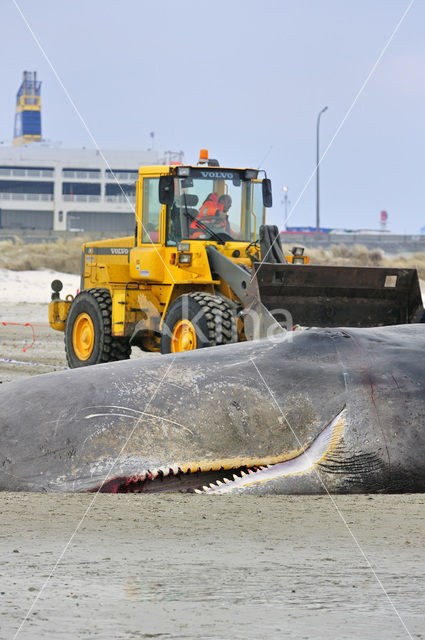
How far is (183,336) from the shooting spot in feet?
38.5

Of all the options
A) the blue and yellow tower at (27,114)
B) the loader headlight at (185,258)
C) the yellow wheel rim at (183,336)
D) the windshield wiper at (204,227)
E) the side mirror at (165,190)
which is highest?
the blue and yellow tower at (27,114)

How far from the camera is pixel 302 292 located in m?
11.4

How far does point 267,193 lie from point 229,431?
27.2 ft

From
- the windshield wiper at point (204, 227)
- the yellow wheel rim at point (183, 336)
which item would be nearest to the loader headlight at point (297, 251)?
the windshield wiper at point (204, 227)

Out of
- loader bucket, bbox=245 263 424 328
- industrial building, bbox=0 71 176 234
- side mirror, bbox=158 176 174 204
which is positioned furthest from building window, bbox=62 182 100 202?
loader bucket, bbox=245 263 424 328

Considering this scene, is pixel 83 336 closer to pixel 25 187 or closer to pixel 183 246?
pixel 183 246

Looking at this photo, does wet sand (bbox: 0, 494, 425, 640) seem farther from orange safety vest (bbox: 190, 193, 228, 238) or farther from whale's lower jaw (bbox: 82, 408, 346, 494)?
orange safety vest (bbox: 190, 193, 228, 238)

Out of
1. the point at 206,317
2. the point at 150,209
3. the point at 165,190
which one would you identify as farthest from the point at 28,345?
the point at 206,317

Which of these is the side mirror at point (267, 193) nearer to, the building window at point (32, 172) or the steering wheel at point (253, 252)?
the steering wheel at point (253, 252)

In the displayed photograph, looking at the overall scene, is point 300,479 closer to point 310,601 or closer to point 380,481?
point 380,481

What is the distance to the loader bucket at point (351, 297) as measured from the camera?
11.3m

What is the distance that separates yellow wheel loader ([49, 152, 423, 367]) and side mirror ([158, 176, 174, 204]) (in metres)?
0.01

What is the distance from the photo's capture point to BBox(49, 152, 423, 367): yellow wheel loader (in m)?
11.3

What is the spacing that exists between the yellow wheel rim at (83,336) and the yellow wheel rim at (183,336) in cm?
235
